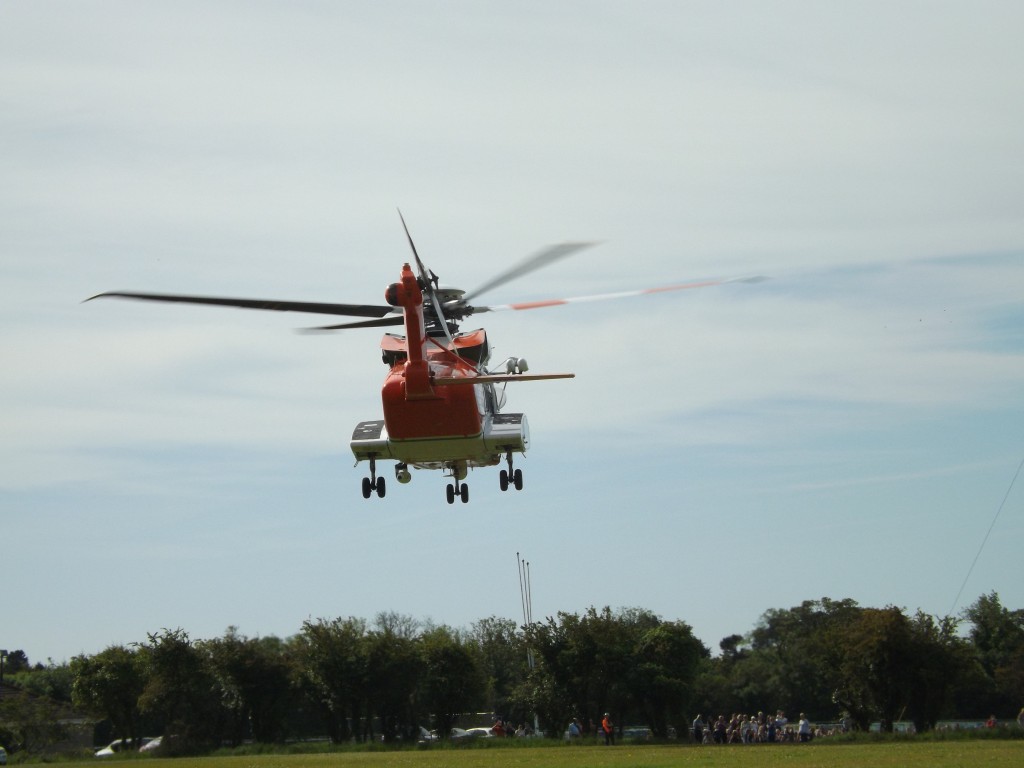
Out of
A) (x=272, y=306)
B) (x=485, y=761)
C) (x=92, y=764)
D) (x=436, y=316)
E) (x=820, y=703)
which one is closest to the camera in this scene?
(x=272, y=306)

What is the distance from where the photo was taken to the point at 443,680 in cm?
6469

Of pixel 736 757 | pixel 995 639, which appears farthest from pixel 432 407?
pixel 995 639

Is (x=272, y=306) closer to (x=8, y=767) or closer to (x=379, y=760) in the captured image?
(x=379, y=760)

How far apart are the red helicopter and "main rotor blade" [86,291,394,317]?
2 cm

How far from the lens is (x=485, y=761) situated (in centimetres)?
3906

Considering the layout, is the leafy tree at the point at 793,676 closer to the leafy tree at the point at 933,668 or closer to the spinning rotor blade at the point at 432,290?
the leafy tree at the point at 933,668

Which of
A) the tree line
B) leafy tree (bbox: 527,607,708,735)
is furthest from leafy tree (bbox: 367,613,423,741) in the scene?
leafy tree (bbox: 527,607,708,735)

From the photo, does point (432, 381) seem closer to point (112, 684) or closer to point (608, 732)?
point (608, 732)

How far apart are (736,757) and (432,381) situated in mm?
15665

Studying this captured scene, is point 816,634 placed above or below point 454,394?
below

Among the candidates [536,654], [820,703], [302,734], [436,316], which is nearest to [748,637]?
[820,703]

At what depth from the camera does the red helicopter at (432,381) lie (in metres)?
28.9

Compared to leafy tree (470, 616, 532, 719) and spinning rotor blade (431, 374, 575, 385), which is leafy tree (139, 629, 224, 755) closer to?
leafy tree (470, 616, 532, 719)

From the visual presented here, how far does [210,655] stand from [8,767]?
11.8 metres
